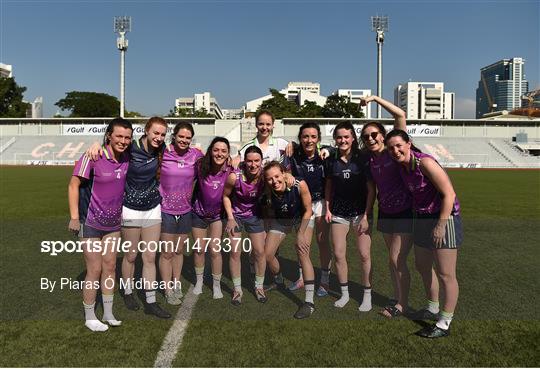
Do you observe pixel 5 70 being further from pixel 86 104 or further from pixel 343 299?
pixel 343 299

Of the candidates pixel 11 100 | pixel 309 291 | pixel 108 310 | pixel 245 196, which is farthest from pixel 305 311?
pixel 11 100

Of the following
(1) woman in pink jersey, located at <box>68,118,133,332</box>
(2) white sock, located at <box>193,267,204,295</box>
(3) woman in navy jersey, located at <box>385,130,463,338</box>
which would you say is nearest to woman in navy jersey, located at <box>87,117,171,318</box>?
(1) woman in pink jersey, located at <box>68,118,133,332</box>

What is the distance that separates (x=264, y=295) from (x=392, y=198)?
1.69 m

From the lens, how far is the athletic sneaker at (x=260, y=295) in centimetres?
418

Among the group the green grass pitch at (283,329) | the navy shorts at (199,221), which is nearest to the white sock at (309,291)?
the green grass pitch at (283,329)

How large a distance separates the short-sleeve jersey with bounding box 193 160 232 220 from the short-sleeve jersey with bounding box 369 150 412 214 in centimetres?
152

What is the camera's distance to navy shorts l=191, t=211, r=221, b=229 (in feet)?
13.7

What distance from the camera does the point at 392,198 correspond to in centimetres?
375

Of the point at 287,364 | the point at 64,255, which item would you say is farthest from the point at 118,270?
the point at 287,364

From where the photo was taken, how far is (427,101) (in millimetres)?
145000

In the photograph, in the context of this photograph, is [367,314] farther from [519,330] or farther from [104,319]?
[104,319]

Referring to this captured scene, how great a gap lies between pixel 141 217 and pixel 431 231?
2.66 metres

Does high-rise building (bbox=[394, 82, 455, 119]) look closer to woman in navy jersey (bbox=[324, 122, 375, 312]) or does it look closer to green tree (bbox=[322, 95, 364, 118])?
green tree (bbox=[322, 95, 364, 118])

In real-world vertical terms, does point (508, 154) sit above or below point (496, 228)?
above
